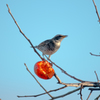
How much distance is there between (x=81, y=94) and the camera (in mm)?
2814

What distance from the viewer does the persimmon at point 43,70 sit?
3.20m

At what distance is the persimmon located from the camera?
320cm

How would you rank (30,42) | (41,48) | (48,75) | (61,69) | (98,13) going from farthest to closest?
(41,48)
(48,75)
(98,13)
(30,42)
(61,69)

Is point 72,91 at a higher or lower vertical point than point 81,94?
higher

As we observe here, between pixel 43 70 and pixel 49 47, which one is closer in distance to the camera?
pixel 43 70

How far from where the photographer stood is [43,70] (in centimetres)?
336

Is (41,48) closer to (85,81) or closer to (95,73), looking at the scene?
(95,73)

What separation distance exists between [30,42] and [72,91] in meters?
1.06

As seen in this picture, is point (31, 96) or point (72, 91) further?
point (31, 96)

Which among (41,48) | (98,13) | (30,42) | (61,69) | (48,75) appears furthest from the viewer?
(41,48)

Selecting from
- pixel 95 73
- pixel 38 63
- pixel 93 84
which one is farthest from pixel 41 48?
pixel 93 84

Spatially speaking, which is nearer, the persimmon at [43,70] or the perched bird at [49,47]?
the persimmon at [43,70]

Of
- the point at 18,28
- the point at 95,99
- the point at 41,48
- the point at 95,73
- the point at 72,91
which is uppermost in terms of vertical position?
the point at 18,28

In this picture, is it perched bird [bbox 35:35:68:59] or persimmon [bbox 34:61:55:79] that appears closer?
persimmon [bbox 34:61:55:79]
